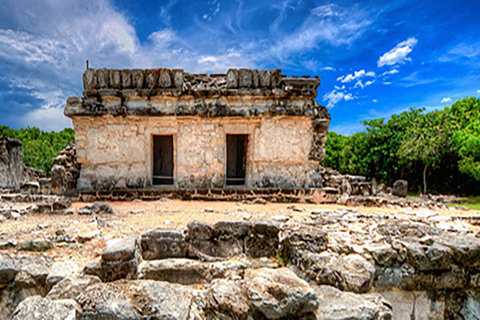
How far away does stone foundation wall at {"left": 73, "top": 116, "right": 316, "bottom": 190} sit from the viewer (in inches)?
324

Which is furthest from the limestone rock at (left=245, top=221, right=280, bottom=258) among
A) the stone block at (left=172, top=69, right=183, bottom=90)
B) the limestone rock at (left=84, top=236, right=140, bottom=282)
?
the stone block at (left=172, top=69, right=183, bottom=90)

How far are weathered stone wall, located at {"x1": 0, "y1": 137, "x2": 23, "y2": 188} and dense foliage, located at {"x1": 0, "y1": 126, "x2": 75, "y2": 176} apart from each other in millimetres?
6453

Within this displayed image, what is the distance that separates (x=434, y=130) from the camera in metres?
14.8

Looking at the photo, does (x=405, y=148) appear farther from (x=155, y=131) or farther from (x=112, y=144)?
(x=112, y=144)

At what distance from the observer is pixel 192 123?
829 centimetres

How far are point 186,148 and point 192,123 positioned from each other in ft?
2.61

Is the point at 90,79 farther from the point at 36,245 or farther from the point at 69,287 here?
the point at 69,287

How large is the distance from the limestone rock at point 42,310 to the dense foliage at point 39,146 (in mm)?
17742

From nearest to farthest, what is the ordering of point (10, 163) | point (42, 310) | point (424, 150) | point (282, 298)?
point (42, 310) < point (282, 298) < point (10, 163) < point (424, 150)

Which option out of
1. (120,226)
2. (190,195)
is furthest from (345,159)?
(120,226)

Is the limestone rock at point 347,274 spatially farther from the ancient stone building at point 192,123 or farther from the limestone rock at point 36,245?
the ancient stone building at point 192,123

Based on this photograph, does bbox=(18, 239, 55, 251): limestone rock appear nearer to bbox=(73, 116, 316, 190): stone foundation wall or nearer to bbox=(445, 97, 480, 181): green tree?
bbox=(73, 116, 316, 190): stone foundation wall

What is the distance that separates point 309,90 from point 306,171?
2543mm

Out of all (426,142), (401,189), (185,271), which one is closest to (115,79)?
(185,271)
